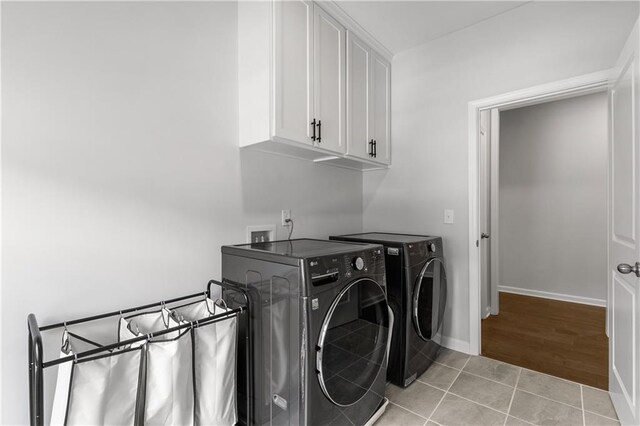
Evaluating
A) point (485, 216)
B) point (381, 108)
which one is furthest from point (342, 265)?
point (485, 216)

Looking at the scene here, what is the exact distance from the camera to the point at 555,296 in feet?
12.5

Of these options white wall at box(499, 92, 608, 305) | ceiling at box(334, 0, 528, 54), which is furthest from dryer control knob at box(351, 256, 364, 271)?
white wall at box(499, 92, 608, 305)

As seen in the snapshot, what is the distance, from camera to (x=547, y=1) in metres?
2.04

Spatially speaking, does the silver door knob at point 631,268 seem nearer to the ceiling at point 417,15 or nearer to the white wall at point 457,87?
the white wall at point 457,87

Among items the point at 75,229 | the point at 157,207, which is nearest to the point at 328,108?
the point at 157,207

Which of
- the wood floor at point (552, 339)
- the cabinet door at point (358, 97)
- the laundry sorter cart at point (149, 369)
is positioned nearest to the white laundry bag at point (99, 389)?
the laundry sorter cart at point (149, 369)

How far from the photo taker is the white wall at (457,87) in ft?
6.35

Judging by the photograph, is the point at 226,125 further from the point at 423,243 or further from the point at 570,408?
the point at 570,408

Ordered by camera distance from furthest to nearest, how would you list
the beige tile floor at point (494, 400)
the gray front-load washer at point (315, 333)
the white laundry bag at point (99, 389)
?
1. the beige tile floor at point (494, 400)
2. the gray front-load washer at point (315, 333)
3. the white laundry bag at point (99, 389)

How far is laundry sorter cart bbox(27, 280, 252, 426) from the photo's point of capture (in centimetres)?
95

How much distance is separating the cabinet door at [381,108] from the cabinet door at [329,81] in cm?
45

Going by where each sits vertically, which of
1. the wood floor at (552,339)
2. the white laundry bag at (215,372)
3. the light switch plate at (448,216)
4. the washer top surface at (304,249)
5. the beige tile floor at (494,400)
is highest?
the light switch plate at (448,216)

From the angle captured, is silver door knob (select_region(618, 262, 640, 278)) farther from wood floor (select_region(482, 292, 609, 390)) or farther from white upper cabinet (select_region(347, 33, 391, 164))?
white upper cabinet (select_region(347, 33, 391, 164))

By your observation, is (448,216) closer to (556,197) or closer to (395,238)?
(395,238)
